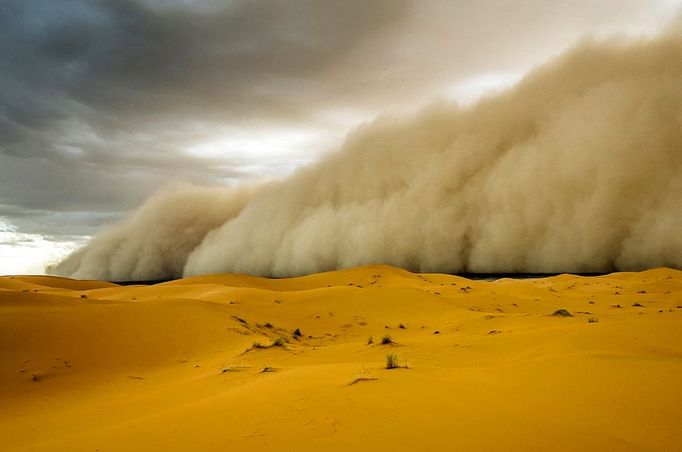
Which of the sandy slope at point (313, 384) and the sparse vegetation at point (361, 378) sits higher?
the sparse vegetation at point (361, 378)

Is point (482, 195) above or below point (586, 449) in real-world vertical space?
above

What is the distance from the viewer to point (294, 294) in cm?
1439

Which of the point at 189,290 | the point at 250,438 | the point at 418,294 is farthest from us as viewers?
the point at 189,290

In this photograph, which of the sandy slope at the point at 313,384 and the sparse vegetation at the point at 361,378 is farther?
the sparse vegetation at the point at 361,378

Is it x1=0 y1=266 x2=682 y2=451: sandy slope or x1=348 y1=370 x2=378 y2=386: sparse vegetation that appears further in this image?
x1=348 y1=370 x2=378 y2=386: sparse vegetation

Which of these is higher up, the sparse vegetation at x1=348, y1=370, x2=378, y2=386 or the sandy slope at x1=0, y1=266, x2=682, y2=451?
the sparse vegetation at x1=348, y1=370, x2=378, y2=386

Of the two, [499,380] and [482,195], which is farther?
[482,195]

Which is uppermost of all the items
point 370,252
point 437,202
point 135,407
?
point 437,202

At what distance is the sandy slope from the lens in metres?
2.43

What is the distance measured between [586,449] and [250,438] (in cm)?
191

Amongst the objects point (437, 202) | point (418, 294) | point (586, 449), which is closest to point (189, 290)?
point (418, 294)

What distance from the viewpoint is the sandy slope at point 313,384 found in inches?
95.8

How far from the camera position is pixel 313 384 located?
351 cm

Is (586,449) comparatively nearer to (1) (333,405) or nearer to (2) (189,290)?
(1) (333,405)
